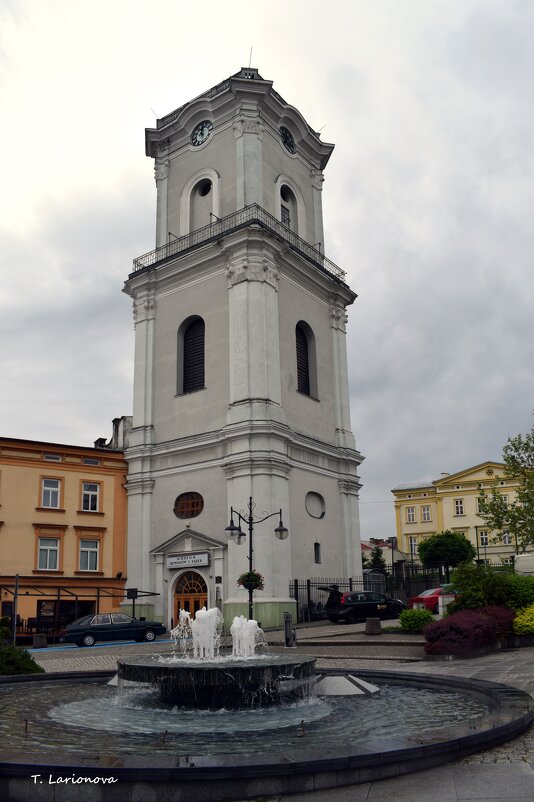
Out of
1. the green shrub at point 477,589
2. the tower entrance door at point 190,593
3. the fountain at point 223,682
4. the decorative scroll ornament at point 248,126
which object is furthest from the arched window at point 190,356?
the fountain at point 223,682

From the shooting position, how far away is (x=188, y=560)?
36344mm

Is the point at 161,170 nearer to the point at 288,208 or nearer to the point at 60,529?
the point at 288,208

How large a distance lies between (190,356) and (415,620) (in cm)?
2147

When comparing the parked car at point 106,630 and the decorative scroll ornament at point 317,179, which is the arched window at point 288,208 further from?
the parked car at point 106,630

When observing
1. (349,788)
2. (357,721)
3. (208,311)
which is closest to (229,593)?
(208,311)

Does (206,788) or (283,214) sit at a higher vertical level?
(283,214)

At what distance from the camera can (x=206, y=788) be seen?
6344 millimetres

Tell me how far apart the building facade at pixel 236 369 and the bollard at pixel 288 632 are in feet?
30.6

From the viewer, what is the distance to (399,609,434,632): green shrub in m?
23.1

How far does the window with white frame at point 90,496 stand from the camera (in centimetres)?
3888

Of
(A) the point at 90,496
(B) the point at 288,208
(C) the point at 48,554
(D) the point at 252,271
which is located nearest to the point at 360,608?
(A) the point at 90,496

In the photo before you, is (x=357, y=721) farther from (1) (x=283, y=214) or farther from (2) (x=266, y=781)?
(1) (x=283, y=214)

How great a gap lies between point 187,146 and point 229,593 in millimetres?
26516

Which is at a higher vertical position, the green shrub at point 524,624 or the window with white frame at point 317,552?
the window with white frame at point 317,552
